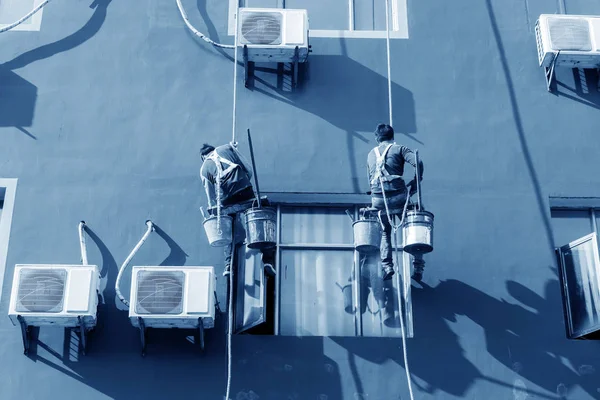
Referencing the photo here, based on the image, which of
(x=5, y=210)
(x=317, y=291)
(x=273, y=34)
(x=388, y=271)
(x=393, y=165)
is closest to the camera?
(x=388, y=271)

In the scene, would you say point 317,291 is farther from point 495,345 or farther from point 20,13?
point 20,13

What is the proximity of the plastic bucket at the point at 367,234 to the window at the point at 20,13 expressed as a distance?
4.87 m

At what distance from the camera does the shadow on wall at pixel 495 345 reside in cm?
1163

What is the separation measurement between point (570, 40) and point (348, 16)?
274 centimetres

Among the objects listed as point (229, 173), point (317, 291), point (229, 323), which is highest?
point (229, 173)

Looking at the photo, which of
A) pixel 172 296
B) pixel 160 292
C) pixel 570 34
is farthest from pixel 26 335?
pixel 570 34

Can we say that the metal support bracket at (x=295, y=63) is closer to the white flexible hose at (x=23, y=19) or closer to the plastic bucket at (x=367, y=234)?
the plastic bucket at (x=367, y=234)

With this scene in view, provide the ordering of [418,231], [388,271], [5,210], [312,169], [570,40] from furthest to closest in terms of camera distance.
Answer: [570,40], [312,169], [5,210], [388,271], [418,231]

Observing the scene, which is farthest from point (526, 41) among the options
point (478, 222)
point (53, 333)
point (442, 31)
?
point (53, 333)

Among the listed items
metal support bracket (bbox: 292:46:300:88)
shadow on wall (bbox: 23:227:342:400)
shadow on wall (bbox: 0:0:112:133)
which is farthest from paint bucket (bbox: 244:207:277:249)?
shadow on wall (bbox: 0:0:112:133)

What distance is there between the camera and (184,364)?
1170cm

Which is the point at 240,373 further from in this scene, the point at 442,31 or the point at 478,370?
the point at 442,31

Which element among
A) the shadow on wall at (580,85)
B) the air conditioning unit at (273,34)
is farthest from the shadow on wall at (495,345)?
the air conditioning unit at (273,34)

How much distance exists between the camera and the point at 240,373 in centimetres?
1163
